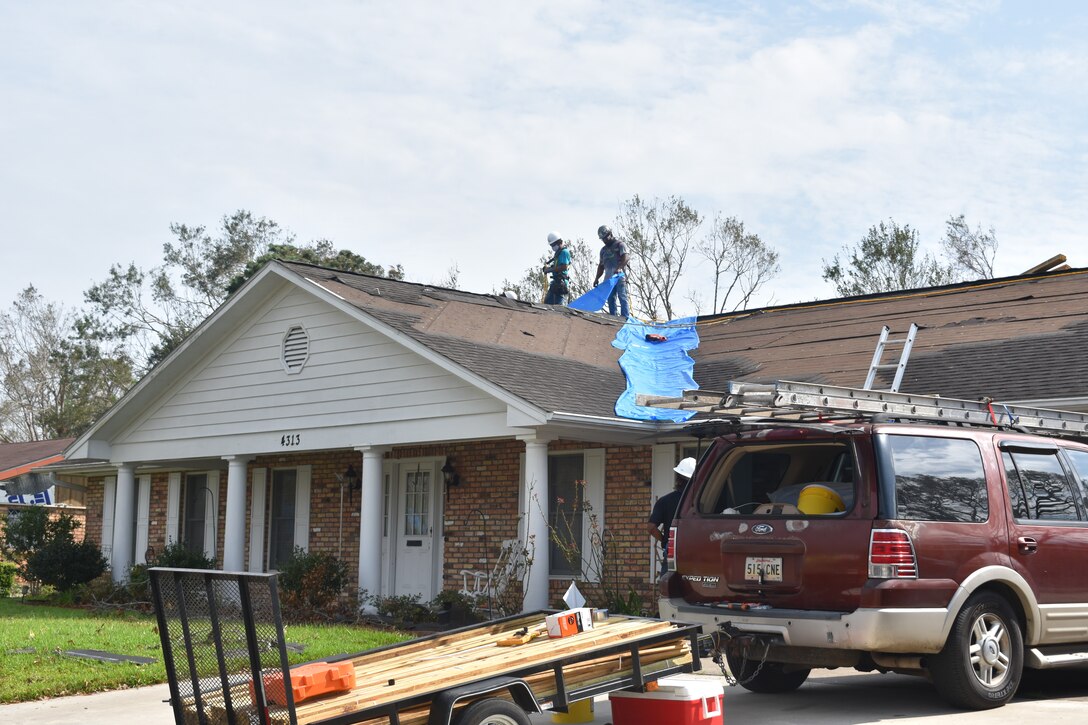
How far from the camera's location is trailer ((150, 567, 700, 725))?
552 cm

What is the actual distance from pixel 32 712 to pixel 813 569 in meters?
5.99

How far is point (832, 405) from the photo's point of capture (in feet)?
25.6

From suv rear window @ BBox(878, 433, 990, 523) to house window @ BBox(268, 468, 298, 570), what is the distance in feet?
45.5

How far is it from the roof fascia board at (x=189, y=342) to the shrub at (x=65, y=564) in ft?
5.60

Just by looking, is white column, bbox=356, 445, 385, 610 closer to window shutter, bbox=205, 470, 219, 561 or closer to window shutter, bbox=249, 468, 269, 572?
window shutter, bbox=249, 468, 269, 572

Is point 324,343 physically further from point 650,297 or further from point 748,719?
point 650,297

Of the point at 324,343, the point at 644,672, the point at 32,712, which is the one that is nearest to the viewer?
the point at 644,672

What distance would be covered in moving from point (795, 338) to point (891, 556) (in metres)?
10.5

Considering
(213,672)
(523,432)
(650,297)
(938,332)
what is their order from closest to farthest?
(213,672)
(523,432)
(938,332)
(650,297)

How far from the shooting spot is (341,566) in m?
18.0

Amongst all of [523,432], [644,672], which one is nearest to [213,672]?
[644,672]

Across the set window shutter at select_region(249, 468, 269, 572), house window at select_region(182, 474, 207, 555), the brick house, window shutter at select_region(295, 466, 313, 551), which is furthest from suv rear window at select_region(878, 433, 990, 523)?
house window at select_region(182, 474, 207, 555)

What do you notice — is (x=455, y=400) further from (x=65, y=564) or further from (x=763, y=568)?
(x=65, y=564)

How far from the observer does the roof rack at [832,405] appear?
767 centimetres
